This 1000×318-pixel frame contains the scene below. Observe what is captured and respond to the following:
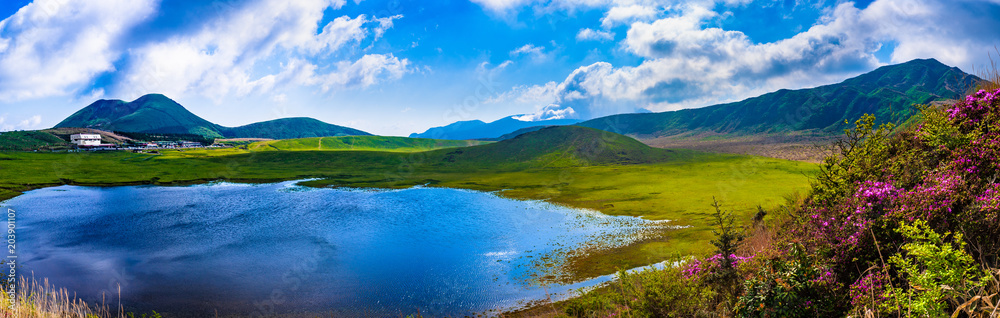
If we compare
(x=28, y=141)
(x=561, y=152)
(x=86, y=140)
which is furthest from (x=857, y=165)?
(x=86, y=140)

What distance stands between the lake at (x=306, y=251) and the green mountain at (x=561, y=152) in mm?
80429

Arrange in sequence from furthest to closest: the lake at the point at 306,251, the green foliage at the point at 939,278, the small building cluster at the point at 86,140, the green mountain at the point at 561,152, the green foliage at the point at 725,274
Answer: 1. the small building cluster at the point at 86,140
2. the green mountain at the point at 561,152
3. the lake at the point at 306,251
4. the green foliage at the point at 725,274
5. the green foliage at the point at 939,278

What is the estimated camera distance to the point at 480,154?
15488cm

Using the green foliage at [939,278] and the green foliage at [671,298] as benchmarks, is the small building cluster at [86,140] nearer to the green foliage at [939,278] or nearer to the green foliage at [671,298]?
the green foliage at [671,298]

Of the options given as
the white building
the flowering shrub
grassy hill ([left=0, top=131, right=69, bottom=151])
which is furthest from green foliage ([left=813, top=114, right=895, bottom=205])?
the white building

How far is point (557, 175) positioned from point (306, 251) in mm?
74244

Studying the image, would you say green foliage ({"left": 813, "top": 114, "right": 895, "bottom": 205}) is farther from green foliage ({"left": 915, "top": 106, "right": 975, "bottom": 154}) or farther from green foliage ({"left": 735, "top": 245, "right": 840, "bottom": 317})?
green foliage ({"left": 735, "top": 245, "right": 840, "bottom": 317})

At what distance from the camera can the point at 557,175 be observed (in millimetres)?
101438

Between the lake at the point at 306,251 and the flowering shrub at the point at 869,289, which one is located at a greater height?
the flowering shrub at the point at 869,289

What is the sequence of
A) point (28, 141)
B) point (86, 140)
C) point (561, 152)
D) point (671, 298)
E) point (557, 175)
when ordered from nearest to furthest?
point (671, 298) → point (557, 175) → point (561, 152) → point (28, 141) → point (86, 140)

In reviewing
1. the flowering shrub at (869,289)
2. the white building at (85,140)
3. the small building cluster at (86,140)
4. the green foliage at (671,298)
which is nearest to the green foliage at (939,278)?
the flowering shrub at (869,289)

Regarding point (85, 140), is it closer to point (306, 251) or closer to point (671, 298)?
point (306, 251)

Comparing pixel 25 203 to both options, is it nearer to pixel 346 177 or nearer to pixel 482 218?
pixel 346 177

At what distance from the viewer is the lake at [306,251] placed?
23766 mm
